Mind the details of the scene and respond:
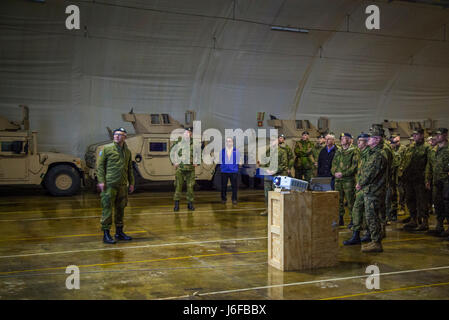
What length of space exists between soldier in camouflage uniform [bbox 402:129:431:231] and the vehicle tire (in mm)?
8710

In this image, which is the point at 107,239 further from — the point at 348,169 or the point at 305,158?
the point at 305,158

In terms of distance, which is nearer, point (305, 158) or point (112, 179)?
point (112, 179)

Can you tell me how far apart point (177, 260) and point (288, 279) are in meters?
1.59

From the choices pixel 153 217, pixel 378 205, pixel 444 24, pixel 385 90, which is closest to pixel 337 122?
pixel 385 90

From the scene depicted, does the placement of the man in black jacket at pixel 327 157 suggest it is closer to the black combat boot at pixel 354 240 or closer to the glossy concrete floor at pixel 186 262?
the glossy concrete floor at pixel 186 262

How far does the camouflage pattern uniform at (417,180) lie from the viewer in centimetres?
859

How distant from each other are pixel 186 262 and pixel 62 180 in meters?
8.21

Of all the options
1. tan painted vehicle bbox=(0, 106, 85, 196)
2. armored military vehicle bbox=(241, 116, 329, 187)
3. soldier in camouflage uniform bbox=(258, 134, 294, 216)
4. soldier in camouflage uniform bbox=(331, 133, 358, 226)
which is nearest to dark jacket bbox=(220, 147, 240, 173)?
soldier in camouflage uniform bbox=(258, 134, 294, 216)

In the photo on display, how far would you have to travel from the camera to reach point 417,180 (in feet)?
28.4

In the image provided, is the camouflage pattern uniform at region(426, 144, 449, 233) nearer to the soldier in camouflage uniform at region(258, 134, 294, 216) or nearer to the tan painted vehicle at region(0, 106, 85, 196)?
the soldier in camouflage uniform at region(258, 134, 294, 216)

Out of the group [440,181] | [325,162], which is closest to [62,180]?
[325,162]

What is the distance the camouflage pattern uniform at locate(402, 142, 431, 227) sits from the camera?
8586 millimetres

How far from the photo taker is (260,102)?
18219 mm

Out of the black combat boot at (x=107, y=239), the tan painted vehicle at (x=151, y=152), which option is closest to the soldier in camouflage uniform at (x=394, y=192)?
the black combat boot at (x=107, y=239)
